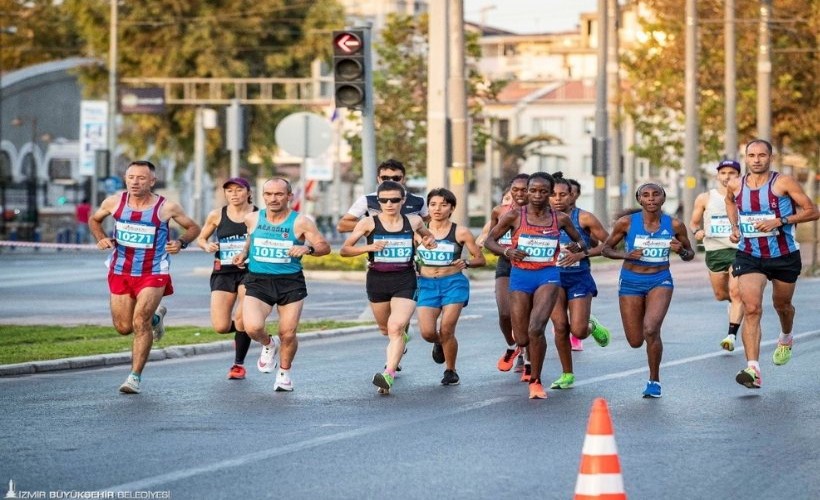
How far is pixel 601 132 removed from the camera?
46.5 metres

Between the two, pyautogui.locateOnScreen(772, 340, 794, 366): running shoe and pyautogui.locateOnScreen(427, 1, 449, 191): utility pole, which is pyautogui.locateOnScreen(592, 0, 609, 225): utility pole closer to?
pyautogui.locateOnScreen(427, 1, 449, 191): utility pole

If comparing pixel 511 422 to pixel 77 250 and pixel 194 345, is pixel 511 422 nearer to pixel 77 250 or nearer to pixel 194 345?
pixel 194 345

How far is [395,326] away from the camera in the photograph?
51.1 ft

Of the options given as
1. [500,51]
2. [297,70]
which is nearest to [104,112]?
[297,70]

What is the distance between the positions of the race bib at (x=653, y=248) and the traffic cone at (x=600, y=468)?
687 centimetres

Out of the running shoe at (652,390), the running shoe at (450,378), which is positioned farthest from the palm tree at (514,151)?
the running shoe at (652,390)

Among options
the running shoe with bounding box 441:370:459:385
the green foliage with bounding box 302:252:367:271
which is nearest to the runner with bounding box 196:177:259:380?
the running shoe with bounding box 441:370:459:385

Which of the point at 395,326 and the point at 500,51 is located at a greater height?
the point at 500,51

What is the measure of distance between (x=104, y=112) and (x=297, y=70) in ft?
44.9

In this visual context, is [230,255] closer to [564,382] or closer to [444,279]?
[444,279]

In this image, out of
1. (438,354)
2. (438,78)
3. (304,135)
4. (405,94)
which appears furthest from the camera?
(405,94)

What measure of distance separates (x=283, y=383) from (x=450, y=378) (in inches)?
59.1

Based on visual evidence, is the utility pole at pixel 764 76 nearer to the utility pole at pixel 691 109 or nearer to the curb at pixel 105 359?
the utility pole at pixel 691 109

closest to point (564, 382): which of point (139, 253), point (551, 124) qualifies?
point (139, 253)
